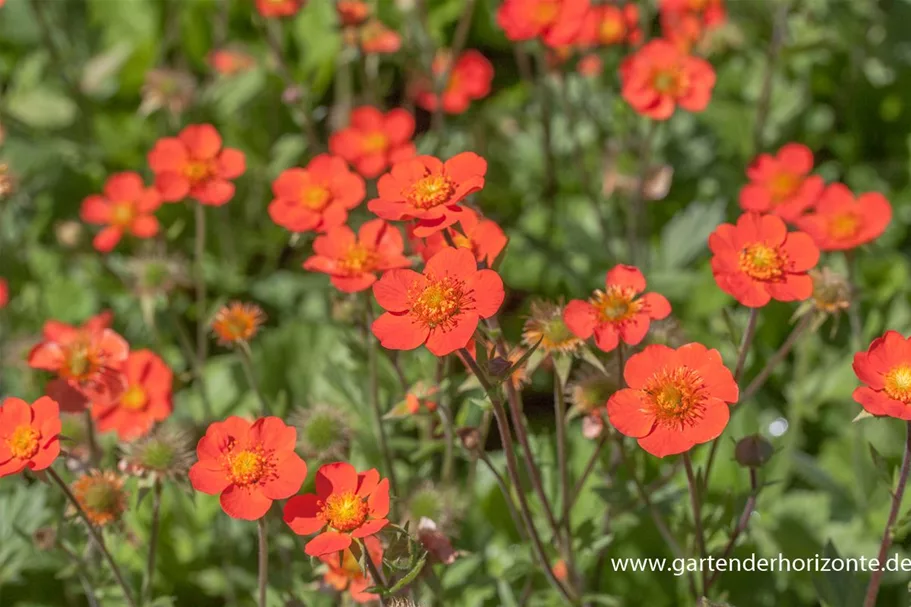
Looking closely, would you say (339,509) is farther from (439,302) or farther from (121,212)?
(121,212)

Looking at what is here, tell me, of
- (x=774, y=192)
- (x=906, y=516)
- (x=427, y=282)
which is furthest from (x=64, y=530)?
(x=774, y=192)

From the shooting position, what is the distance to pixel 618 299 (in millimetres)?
2100

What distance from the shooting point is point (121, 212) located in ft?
10.9

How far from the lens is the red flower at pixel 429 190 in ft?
6.35

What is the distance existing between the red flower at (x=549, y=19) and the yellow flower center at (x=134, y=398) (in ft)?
5.64

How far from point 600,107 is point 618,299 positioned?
2.56 meters

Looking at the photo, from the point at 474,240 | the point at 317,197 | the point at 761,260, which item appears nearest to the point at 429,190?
the point at 474,240

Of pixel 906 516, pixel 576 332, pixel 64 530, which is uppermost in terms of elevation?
pixel 576 332

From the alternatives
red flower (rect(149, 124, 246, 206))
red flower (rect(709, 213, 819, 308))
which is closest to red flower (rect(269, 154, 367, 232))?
red flower (rect(149, 124, 246, 206))

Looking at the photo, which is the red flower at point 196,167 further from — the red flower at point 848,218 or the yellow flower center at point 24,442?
the red flower at point 848,218

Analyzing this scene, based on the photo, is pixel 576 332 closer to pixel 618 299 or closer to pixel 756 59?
pixel 618 299

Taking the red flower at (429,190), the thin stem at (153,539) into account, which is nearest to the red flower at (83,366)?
the thin stem at (153,539)

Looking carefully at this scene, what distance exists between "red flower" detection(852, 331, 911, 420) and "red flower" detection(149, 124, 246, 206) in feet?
5.85

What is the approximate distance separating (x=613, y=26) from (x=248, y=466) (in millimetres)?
2731
